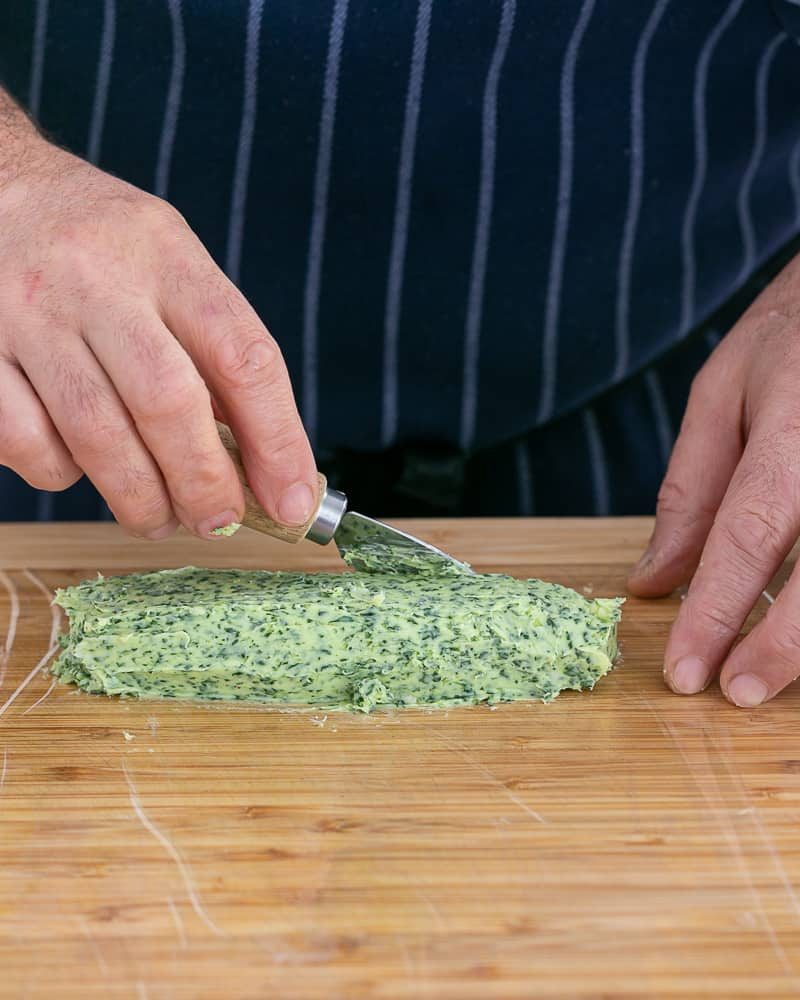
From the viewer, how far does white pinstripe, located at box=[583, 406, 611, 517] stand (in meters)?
2.54

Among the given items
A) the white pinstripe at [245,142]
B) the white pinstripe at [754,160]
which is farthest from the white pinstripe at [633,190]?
the white pinstripe at [245,142]

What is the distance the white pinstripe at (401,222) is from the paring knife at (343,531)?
58 cm

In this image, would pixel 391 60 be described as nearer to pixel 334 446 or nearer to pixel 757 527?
pixel 334 446

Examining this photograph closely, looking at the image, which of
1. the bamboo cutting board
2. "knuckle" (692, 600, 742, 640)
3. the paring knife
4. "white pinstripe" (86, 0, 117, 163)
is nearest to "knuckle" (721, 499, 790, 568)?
"knuckle" (692, 600, 742, 640)

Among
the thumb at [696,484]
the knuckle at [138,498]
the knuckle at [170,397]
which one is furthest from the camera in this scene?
the thumb at [696,484]

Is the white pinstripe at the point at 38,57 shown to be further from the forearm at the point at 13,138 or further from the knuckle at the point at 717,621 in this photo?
the knuckle at the point at 717,621

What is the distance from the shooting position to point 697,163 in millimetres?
2295

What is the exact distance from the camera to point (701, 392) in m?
1.96

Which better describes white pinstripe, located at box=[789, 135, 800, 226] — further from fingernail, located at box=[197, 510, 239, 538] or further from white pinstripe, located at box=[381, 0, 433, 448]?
fingernail, located at box=[197, 510, 239, 538]

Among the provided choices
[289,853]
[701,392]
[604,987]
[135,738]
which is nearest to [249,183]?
[701,392]

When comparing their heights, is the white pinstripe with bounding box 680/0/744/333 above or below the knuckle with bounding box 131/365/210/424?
above

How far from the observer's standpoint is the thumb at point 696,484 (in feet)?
6.33

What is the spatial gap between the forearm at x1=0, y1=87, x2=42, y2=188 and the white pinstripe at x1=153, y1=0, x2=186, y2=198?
35 cm

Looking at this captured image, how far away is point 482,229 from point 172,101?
0.63 meters
